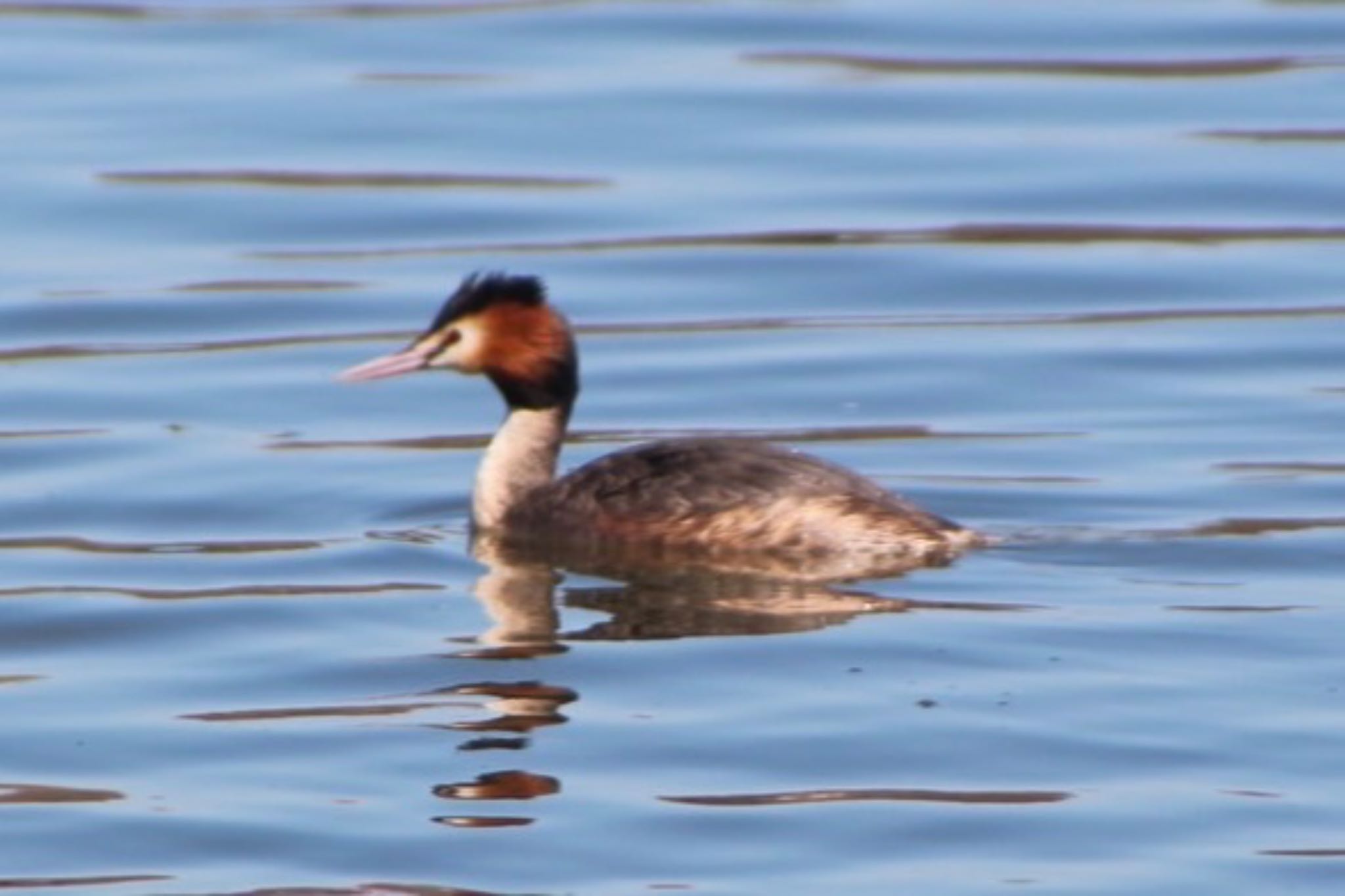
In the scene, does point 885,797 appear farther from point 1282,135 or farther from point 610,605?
point 1282,135

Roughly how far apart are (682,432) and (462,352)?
1.28m

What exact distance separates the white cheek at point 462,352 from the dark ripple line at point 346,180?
17.0 ft

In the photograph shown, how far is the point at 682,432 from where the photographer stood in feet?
43.7

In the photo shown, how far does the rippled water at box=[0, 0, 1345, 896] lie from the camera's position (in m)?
8.70

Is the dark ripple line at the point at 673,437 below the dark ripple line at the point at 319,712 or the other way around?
the other way around

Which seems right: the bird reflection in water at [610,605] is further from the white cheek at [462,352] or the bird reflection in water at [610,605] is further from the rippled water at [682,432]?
the white cheek at [462,352]

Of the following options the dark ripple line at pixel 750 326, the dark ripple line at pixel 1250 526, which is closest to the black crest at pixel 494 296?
the dark ripple line at pixel 1250 526

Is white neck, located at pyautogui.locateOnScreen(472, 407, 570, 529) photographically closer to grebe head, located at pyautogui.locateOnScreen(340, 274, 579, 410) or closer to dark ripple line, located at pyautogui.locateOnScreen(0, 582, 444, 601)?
grebe head, located at pyautogui.locateOnScreen(340, 274, 579, 410)

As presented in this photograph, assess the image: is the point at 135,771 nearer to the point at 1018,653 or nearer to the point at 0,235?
the point at 1018,653

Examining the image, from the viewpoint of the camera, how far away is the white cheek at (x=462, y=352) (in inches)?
483

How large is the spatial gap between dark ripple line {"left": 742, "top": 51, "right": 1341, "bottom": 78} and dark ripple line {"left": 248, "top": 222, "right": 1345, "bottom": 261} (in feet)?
10.6

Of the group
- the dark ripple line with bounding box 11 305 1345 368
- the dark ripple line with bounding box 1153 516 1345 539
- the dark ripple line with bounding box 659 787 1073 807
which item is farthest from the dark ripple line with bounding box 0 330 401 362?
the dark ripple line with bounding box 659 787 1073 807

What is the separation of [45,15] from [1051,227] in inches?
292

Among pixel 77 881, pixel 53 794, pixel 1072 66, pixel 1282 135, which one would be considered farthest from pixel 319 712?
pixel 1072 66
